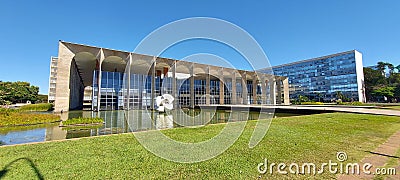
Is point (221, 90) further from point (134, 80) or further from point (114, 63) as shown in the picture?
point (114, 63)

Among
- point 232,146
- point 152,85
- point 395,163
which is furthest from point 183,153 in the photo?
point 152,85

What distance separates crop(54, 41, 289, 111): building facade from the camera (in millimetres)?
22597

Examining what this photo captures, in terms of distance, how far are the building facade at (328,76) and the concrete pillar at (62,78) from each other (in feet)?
253

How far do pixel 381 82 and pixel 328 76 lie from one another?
587 inches

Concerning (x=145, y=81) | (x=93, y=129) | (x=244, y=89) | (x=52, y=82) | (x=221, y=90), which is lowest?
(x=93, y=129)

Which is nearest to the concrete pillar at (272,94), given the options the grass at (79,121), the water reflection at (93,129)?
the water reflection at (93,129)

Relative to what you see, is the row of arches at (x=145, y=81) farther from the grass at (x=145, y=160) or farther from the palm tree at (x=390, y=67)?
the palm tree at (x=390, y=67)

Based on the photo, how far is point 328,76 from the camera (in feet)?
226

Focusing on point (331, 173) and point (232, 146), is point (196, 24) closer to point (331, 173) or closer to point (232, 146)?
point (232, 146)

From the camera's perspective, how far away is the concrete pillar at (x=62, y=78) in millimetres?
21281

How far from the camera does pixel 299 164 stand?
3285 millimetres

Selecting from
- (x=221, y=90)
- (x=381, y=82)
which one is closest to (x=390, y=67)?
(x=381, y=82)

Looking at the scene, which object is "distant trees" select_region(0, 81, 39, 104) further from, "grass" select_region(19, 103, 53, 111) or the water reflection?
the water reflection

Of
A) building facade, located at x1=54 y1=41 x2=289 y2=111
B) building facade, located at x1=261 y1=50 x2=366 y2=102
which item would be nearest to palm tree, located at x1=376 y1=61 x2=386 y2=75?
building facade, located at x1=261 y1=50 x2=366 y2=102
